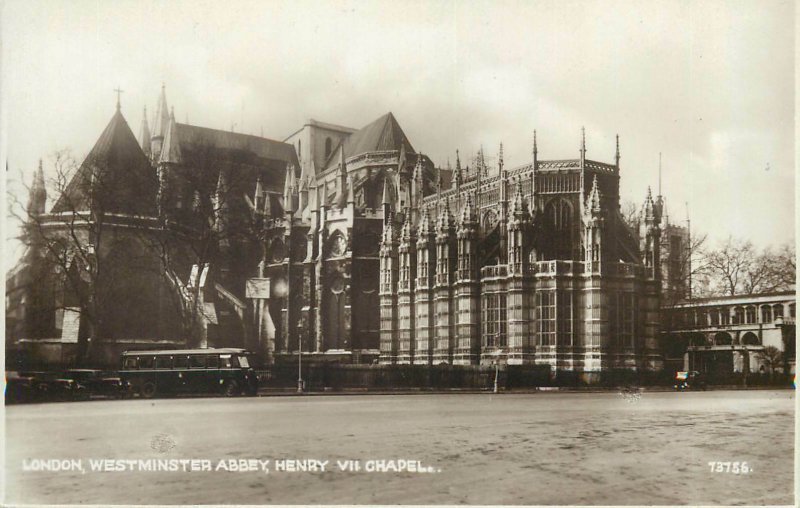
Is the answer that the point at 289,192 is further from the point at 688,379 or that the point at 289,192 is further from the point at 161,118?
the point at 688,379

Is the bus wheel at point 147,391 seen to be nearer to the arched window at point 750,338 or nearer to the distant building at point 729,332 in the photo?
the distant building at point 729,332

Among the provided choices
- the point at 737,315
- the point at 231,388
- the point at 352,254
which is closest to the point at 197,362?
the point at 231,388

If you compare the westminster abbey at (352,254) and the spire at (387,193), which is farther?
the spire at (387,193)

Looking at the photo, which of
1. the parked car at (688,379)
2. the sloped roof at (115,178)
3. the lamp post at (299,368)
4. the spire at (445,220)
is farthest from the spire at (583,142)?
the spire at (445,220)

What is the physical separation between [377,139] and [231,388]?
5.60m

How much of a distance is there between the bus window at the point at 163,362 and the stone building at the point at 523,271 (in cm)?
760

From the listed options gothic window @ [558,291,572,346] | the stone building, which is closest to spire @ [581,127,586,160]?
the stone building

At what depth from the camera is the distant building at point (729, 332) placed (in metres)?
12.7

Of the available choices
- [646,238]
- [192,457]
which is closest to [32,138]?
[192,457]

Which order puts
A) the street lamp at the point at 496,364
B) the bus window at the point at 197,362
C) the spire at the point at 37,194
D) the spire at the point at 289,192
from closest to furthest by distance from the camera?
the spire at the point at 37,194, the bus window at the point at 197,362, the spire at the point at 289,192, the street lamp at the point at 496,364

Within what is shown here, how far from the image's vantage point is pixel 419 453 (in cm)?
931

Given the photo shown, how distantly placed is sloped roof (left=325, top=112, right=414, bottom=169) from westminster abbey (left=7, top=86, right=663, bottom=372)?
0.06 metres

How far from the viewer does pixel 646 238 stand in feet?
57.2

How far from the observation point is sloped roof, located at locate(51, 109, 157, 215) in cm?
1294
